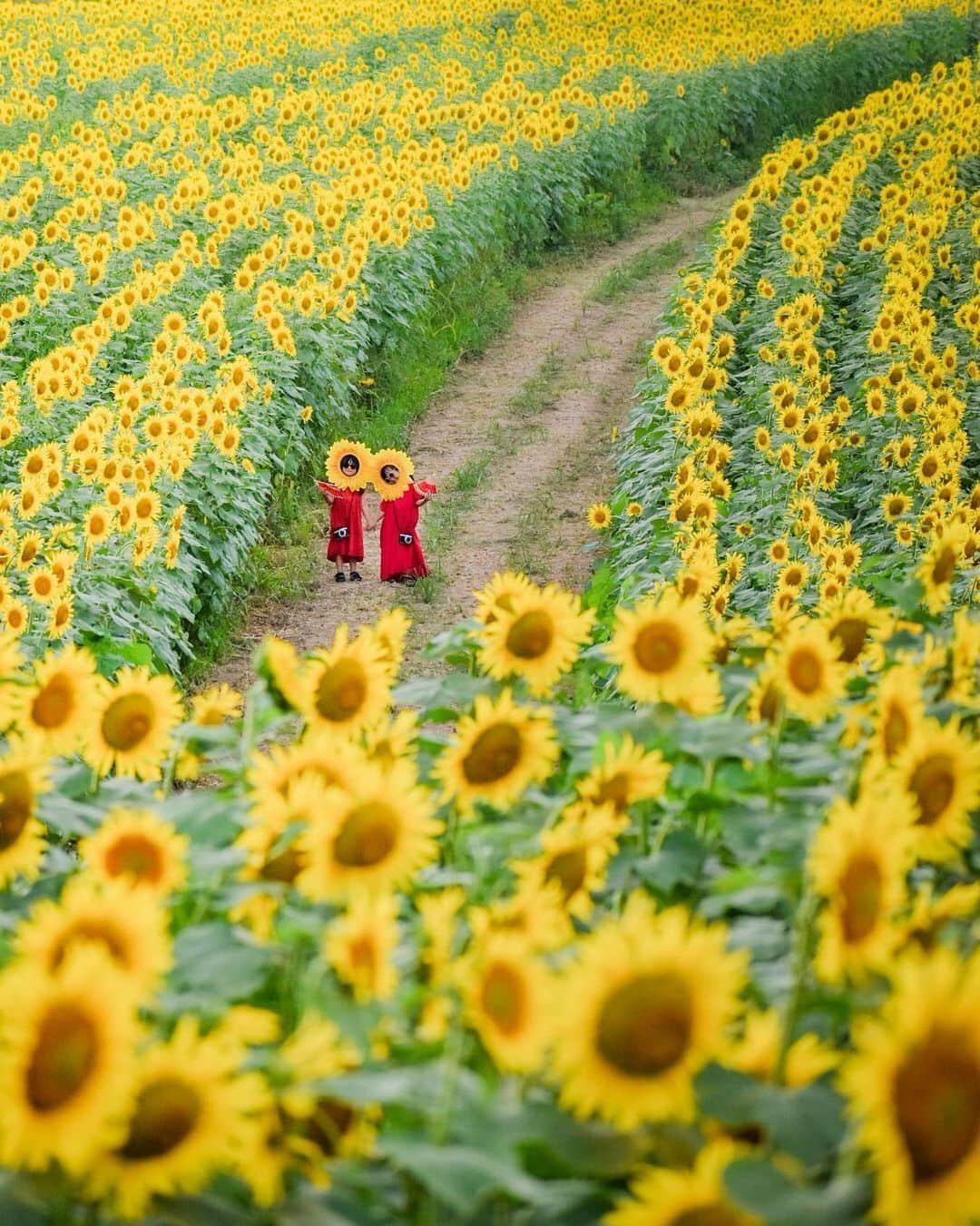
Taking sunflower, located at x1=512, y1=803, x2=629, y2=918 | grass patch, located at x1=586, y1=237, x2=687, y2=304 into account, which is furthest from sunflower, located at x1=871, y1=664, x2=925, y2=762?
grass patch, located at x1=586, y1=237, x2=687, y2=304

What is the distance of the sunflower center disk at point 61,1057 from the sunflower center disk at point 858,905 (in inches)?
25.6

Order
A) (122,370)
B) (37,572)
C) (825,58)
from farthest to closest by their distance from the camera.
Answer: (825,58), (122,370), (37,572)

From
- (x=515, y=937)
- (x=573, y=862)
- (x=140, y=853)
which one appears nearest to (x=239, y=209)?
(x=140, y=853)

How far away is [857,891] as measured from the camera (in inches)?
55.6

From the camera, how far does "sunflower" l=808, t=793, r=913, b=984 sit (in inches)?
54.9

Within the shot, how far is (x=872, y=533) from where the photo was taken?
7.62 meters

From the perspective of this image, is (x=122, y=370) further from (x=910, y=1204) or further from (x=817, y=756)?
(x=910, y=1204)

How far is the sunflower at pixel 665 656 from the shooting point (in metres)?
2.22

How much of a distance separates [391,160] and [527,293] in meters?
1.84

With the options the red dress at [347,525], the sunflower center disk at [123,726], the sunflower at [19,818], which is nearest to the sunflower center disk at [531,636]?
the sunflower center disk at [123,726]

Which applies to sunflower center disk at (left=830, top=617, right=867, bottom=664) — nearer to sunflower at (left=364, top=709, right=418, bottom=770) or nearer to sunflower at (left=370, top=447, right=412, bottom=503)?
sunflower at (left=364, top=709, right=418, bottom=770)

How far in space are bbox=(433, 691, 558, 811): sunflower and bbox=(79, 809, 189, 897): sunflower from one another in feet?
1.13

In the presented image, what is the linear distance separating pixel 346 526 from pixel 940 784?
25.9 ft

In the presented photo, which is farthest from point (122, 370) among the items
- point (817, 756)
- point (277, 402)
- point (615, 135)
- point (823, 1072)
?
point (615, 135)
